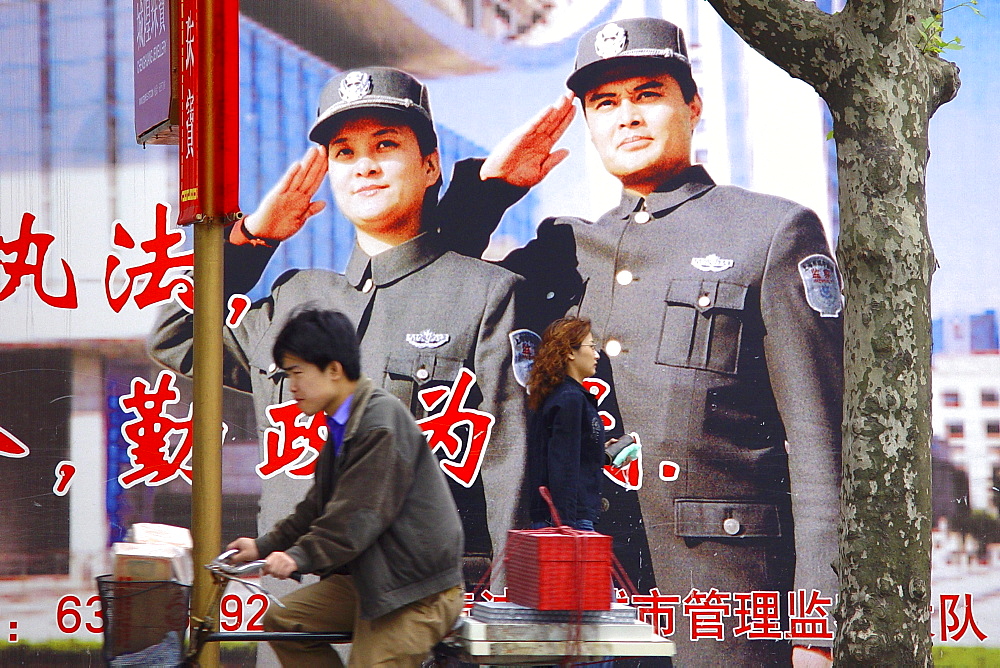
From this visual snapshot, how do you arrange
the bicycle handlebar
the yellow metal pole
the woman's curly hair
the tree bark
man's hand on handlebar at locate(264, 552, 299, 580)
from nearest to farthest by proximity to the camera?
man's hand on handlebar at locate(264, 552, 299, 580)
the bicycle handlebar
the yellow metal pole
the tree bark
the woman's curly hair

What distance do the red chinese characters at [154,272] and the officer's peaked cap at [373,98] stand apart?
1.01 meters

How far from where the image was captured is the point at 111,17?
665cm

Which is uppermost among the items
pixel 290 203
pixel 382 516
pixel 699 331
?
pixel 290 203

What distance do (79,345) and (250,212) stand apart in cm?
125

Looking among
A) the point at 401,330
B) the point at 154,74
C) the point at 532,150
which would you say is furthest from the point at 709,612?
the point at 154,74

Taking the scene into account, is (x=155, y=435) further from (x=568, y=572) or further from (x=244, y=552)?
(x=568, y=572)

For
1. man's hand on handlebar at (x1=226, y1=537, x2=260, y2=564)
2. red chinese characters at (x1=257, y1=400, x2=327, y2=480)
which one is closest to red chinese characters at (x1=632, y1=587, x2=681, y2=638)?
red chinese characters at (x1=257, y1=400, x2=327, y2=480)

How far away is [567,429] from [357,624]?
1873 millimetres

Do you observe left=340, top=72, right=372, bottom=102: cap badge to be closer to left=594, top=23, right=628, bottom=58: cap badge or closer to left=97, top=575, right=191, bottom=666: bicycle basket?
left=594, top=23, right=628, bottom=58: cap badge

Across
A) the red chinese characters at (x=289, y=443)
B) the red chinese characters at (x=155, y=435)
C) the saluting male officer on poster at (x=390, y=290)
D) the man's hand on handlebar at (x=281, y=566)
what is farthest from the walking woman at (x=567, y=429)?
the red chinese characters at (x=155, y=435)

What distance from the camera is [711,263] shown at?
657 cm

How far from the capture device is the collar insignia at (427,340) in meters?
6.62

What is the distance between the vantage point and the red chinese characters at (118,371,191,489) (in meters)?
6.58

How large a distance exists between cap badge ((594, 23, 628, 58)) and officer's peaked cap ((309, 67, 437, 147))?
41.0 inches
